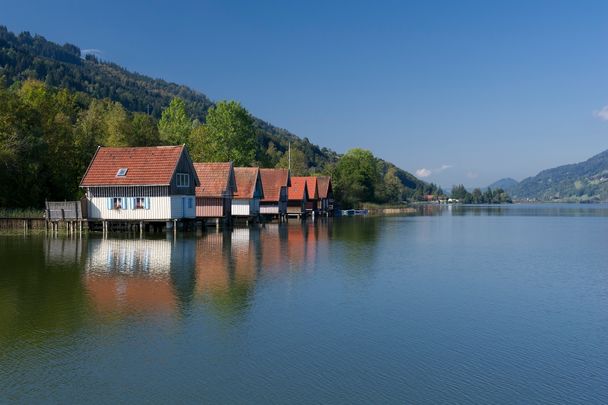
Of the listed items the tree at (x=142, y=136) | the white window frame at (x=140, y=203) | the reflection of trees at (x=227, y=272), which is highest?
the tree at (x=142, y=136)

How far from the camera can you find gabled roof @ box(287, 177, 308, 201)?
278 ft

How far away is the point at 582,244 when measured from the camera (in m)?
42.1

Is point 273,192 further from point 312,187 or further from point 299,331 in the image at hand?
point 299,331

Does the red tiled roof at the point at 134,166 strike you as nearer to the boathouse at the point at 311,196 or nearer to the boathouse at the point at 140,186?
the boathouse at the point at 140,186

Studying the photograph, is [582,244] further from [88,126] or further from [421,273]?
[88,126]

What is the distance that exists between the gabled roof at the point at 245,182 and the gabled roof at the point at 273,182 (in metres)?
8.03

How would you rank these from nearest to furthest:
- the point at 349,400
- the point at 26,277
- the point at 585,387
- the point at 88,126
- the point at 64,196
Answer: the point at 349,400 < the point at 585,387 < the point at 26,277 < the point at 64,196 < the point at 88,126

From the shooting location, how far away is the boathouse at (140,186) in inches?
1864

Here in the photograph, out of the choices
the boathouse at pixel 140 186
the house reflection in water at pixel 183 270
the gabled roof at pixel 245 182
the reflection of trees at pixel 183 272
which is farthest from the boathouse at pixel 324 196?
the reflection of trees at pixel 183 272

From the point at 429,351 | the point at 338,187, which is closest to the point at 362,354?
the point at 429,351

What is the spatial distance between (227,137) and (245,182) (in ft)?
65.9

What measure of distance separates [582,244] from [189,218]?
3325 centimetres

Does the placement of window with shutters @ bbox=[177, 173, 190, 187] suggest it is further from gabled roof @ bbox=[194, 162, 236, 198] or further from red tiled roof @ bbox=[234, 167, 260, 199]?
red tiled roof @ bbox=[234, 167, 260, 199]

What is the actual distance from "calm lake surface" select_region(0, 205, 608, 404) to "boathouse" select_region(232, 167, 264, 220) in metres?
34.6
